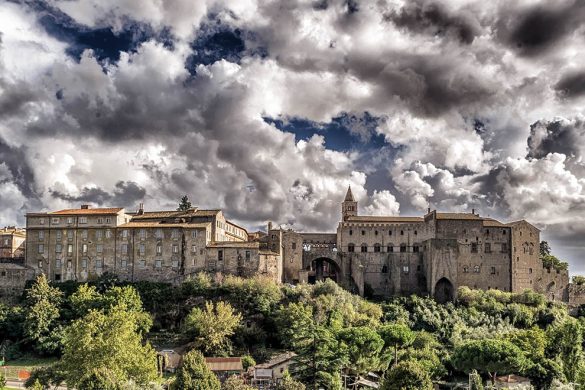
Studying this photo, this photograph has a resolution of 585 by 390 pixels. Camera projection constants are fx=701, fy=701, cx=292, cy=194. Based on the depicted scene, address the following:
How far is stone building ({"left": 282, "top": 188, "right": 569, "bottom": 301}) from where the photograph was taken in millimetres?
86625

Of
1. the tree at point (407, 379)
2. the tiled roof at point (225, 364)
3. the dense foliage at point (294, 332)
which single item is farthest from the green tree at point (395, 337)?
the tree at point (407, 379)

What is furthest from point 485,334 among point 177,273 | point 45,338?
point 45,338

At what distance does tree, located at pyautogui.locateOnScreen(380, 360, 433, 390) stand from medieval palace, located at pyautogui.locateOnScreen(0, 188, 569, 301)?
32.1 m

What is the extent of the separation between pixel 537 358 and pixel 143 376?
113ft

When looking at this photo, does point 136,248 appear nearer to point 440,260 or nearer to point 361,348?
point 361,348

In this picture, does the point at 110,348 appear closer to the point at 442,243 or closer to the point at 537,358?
the point at 537,358

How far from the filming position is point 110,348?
51438mm

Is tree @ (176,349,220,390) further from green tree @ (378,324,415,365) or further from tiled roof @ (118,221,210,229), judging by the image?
tiled roof @ (118,221,210,229)

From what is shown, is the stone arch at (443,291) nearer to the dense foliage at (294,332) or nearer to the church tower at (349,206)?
the dense foliage at (294,332)

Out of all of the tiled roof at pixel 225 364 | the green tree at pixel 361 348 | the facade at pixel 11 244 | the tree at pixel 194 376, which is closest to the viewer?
the tree at pixel 194 376

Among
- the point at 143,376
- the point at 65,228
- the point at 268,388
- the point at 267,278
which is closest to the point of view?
the point at 143,376

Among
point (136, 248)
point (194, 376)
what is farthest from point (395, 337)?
point (136, 248)

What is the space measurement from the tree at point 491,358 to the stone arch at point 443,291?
23005 mm

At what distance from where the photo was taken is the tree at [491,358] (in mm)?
60062
